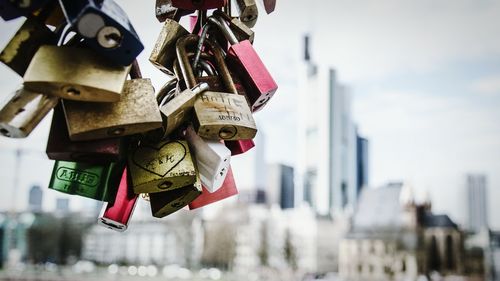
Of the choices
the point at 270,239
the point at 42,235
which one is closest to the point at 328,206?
the point at 270,239

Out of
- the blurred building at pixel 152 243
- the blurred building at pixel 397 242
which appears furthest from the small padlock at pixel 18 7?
the blurred building at pixel 152 243

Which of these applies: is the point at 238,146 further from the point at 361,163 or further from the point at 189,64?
the point at 361,163

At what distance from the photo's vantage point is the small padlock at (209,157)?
1.70ft

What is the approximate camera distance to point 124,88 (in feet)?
1.52

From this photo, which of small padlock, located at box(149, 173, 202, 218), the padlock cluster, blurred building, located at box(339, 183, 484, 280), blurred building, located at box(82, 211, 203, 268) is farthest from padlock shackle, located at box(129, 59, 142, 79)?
blurred building, located at box(82, 211, 203, 268)

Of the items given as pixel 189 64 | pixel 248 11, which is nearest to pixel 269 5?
pixel 248 11

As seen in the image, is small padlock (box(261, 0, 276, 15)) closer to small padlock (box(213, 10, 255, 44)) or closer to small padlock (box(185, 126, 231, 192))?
small padlock (box(213, 10, 255, 44))

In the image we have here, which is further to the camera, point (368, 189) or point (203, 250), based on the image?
point (203, 250)

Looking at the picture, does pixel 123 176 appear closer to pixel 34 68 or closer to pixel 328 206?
pixel 34 68

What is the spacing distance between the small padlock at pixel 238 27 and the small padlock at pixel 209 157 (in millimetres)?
134

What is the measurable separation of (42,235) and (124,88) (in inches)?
1459

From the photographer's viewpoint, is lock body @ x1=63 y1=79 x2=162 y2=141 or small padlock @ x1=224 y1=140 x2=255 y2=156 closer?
lock body @ x1=63 y1=79 x2=162 y2=141

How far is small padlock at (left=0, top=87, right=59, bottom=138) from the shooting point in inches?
17.1

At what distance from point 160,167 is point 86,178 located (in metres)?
0.07
